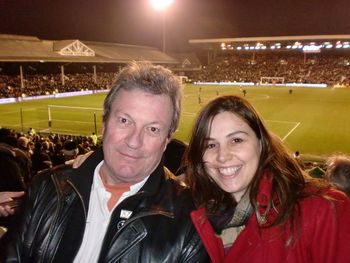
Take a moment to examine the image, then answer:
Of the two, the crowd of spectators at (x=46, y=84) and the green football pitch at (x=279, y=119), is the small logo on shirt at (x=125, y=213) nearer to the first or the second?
the green football pitch at (x=279, y=119)

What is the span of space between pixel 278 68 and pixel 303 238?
77.9 meters

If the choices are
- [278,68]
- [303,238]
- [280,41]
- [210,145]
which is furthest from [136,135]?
[278,68]

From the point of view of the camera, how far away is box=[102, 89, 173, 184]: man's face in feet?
9.11

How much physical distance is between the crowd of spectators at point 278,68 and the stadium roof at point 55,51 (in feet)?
63.8

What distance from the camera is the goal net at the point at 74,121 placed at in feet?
78.9

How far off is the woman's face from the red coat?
46 centimetres

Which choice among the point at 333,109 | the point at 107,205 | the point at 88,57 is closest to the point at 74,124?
the point at 333,109

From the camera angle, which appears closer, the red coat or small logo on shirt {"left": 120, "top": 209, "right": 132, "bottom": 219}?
the red coat

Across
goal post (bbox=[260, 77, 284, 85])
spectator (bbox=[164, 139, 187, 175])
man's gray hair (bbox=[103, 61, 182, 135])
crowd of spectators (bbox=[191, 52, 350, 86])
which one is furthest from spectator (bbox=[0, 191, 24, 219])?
crowd of spectators (bbox=[191, 52, 350, 86])

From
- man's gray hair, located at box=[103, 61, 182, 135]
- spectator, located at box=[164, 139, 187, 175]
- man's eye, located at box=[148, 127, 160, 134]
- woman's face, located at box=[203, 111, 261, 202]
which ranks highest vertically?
man's gray hair, located at box=[103, 61, 182, 135]

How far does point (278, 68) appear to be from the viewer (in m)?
76.3

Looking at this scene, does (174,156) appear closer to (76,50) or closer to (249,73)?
(76,50)

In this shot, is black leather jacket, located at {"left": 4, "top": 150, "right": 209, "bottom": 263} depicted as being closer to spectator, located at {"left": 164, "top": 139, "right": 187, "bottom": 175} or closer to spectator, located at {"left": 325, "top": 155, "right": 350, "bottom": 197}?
spectator, located at {"left": 164, "top": 139, "right": 187, "bottom": 175}

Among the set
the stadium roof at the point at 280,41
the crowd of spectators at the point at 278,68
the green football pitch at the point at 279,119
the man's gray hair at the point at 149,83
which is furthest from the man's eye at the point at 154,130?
the stadium roof at the point at 280,41
